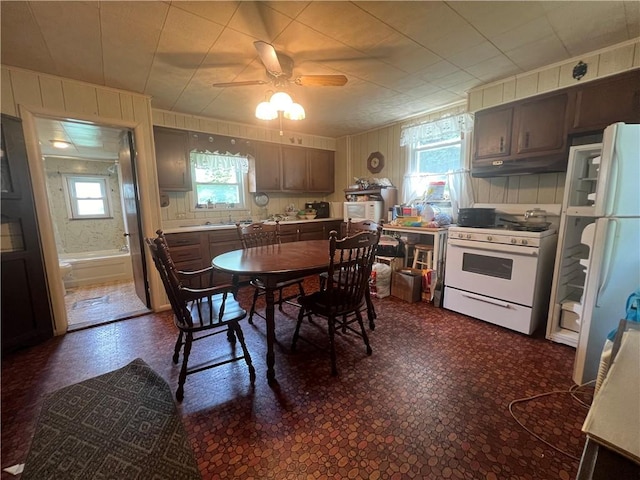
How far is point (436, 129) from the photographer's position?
3.38 meters

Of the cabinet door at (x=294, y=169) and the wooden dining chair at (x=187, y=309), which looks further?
the cabinet door at (x=294, y=169)

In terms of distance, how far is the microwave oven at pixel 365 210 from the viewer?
4.04 meters

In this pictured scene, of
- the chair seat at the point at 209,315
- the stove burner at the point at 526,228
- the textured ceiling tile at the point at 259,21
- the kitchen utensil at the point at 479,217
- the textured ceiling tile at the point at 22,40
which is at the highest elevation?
the textured ceiling tile at the point at 259,21

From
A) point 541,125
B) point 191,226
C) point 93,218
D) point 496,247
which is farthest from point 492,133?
point 93,218

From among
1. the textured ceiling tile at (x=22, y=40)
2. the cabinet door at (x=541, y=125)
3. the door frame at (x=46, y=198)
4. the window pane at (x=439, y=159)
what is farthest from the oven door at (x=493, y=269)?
the textured ceiling tile at (x=22, y=40)

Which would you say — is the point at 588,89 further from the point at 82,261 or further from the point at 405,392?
the point at 82,261

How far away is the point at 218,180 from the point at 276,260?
269cm

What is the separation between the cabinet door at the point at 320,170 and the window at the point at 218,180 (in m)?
1.14

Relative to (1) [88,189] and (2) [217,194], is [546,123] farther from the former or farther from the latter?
(1) [88,189]

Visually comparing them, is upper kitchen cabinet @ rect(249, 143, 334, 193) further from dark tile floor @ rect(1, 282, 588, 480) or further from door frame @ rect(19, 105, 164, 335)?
dark tile floor @ rect(1, 282, 588, 480)

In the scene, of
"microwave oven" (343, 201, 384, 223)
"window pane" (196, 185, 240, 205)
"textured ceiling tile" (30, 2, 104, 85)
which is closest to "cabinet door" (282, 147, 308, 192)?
"window pane" (196, 185, 240, 205)

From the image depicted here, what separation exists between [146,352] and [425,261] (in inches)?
123

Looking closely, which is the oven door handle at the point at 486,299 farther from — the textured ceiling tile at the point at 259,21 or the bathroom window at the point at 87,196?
the bathroom window at the point at 87,196

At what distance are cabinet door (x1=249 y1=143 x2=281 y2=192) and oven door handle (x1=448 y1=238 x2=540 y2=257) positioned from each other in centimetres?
281
